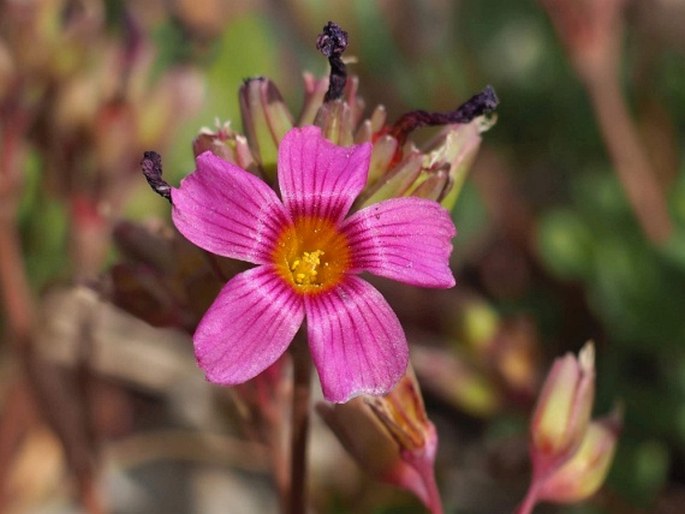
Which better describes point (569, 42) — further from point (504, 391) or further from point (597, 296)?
point (504, 391)

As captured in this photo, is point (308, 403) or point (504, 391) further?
point (504, 391)

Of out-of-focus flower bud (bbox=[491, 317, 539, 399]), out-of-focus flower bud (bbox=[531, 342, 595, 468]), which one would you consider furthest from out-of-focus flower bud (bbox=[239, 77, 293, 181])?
out-of-focus flower bud (bbox=[491, 317, 539, 399])

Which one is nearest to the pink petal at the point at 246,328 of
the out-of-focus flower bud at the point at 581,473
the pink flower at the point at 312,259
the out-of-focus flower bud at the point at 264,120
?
the pink flower at the point at 312,259

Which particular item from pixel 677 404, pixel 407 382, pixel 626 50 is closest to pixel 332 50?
pixel 407 382

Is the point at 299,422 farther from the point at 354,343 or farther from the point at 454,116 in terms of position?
the point at 454,116

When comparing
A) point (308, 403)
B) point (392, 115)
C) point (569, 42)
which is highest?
point (569, 42)

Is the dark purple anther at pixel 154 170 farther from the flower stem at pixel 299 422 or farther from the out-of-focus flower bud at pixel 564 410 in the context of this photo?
the out-of-focus flower bud at pixel 564 410
